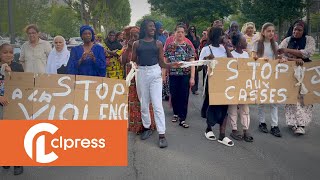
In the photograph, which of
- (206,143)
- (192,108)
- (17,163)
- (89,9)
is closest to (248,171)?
(206,143)

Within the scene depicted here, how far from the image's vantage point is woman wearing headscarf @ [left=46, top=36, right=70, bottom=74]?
571cm

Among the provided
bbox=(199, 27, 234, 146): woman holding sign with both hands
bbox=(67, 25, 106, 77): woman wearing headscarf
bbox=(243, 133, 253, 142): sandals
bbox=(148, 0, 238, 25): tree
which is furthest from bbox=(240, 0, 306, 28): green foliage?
bbox=(67, 25, 106, 77): woman wearing headscarf

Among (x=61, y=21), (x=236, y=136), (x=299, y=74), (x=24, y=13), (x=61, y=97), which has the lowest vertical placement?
(x=236, y=136)

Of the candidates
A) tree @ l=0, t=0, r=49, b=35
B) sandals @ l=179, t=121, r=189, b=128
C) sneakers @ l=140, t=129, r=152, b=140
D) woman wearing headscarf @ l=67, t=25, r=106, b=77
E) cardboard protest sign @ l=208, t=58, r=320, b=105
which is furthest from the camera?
tree @ l=0, t=0, r=49, b=35

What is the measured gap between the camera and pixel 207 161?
172 inches

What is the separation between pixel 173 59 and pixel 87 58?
5.16 ft

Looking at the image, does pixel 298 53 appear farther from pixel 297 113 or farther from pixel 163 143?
pixel 163 143

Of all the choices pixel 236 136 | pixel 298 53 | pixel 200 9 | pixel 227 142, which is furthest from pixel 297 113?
pixel 200 9

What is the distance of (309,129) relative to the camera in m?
5.87

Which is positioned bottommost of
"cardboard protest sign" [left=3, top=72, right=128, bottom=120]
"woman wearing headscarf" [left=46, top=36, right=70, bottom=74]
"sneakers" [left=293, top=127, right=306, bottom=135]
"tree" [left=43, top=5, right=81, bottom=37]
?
"sneakers" [left=293, top=127, right=306, bottom=135]

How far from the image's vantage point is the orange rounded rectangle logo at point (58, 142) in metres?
3.67

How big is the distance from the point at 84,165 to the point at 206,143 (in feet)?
6.18

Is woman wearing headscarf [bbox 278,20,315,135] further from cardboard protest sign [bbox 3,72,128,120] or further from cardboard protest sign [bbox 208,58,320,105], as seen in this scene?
cardboard protest sign [bbox 3,72,128,120]

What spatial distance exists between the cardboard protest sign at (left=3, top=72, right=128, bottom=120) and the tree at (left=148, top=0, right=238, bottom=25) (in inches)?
1172
